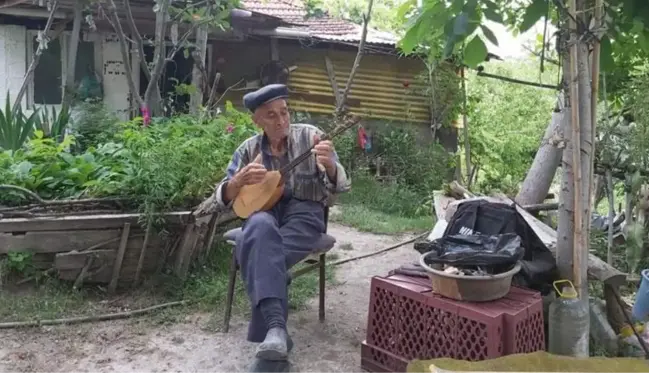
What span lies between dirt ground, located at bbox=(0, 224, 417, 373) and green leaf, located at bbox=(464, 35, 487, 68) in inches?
60.9

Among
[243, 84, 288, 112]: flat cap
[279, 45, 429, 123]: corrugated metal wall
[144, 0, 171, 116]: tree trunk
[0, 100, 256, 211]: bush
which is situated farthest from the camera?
[279, 45, 429, 123]: corrugated metal wall

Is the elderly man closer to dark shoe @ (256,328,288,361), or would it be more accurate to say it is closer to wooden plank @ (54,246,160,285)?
dark shoe @ (256,328,288,361)

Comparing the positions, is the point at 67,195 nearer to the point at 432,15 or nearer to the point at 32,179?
the point at 32,179

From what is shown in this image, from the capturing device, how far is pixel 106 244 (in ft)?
12.1

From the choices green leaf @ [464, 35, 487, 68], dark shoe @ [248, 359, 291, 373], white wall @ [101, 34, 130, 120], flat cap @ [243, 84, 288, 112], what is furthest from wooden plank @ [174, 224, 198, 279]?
white wall @ [101, 34, 130, 120]

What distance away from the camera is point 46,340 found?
314 cm

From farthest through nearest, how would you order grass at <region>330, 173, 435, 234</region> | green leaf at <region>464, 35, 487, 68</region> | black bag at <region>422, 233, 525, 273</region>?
grass at <region>330, 173, 435, 234</region>
green leaf at <region>464, 35, 487, 68</region>
black bag at <region>422, 233, 525, 273</region>

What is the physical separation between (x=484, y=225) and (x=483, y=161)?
879cm

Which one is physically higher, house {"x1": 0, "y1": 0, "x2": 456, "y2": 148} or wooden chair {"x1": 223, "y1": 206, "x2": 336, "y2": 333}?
house {"x1": 0, "y1": 0, "x2": 456, "y2": 148}

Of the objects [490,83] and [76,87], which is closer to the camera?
[76,87]

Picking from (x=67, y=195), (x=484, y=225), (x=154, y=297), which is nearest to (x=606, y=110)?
(x=484, y=225)

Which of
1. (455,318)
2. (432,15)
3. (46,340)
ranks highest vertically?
(432,15)

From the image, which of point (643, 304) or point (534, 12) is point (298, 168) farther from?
point (643, 304)

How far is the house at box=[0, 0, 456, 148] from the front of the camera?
8031 mm
